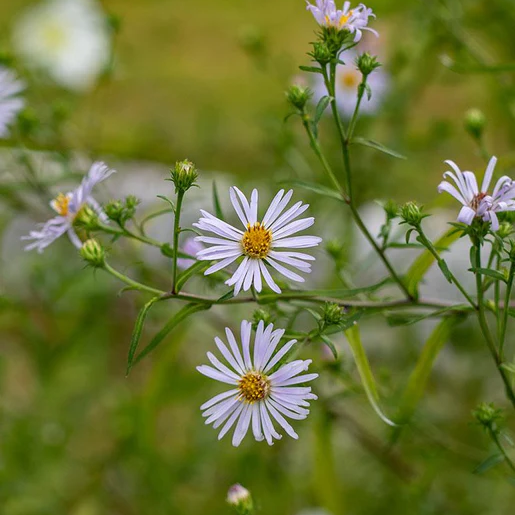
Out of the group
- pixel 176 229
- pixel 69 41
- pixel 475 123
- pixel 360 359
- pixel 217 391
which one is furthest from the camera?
pixel 69 41

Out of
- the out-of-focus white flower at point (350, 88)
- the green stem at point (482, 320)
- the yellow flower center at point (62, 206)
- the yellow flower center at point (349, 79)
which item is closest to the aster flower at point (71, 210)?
the yellow flower center at point (62, 206)

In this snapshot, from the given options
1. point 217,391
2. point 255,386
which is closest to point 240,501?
point 255,386

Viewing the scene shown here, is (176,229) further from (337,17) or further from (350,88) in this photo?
(350,88)

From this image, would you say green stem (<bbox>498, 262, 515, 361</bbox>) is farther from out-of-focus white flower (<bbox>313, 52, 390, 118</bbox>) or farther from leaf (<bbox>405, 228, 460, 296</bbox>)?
out-of-focus white flower (<bbox>313, 52, 390, 118</bbox>)

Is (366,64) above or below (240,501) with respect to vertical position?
above

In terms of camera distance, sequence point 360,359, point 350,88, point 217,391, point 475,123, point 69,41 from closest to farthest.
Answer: point 360,359 → point 475,123 → point 217,391 → point 350,88 → point 69,41

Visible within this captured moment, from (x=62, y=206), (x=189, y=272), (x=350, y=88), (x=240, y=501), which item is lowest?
(x=240, y=501)

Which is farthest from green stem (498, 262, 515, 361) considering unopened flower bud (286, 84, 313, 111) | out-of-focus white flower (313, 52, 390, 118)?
out-of-focus white flower (313, 52, 390, 118)
